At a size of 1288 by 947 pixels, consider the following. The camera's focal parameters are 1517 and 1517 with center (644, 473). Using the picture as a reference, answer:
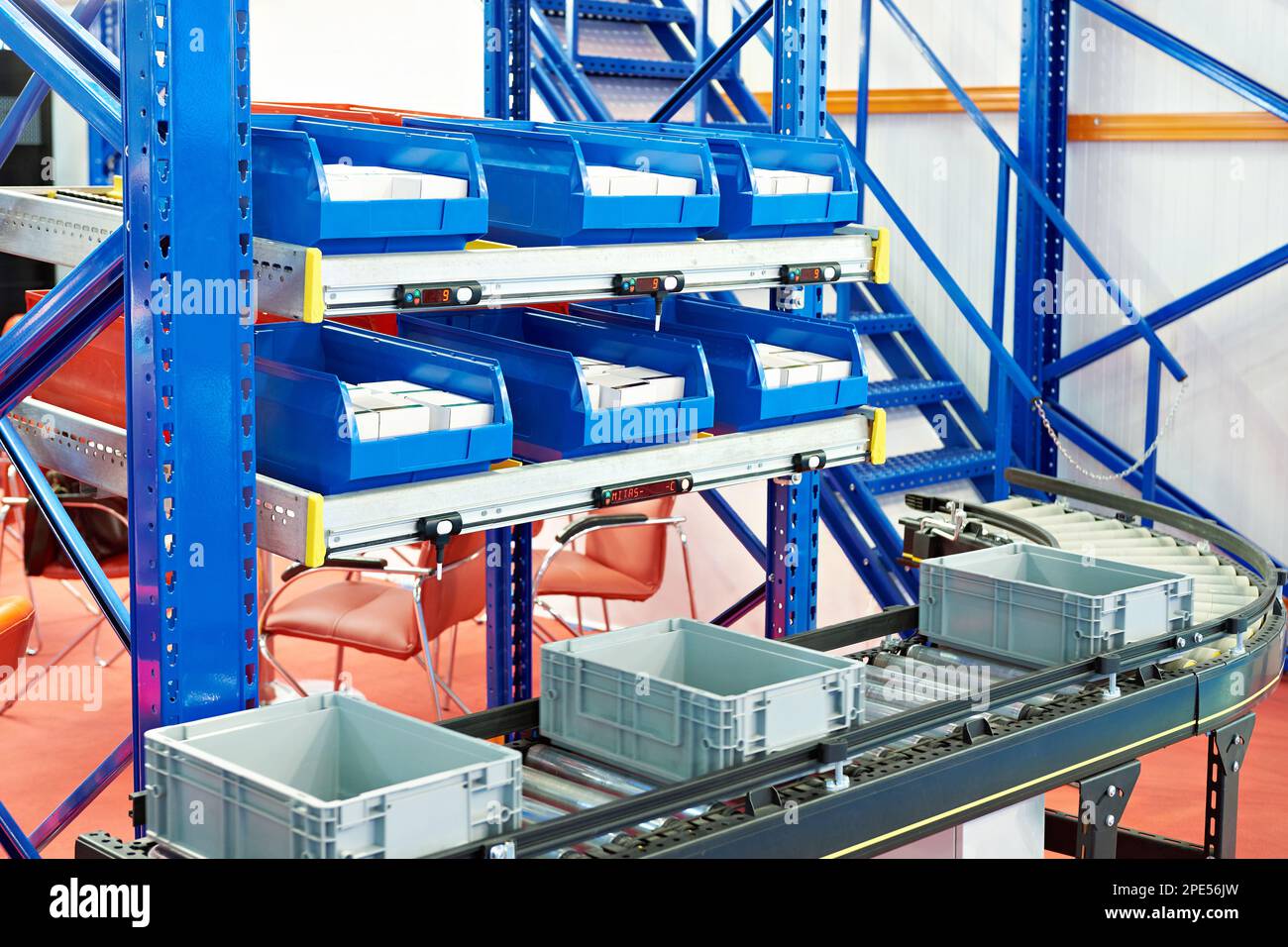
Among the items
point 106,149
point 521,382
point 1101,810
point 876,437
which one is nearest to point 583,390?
point 521,382

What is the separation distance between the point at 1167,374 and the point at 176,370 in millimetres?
5331

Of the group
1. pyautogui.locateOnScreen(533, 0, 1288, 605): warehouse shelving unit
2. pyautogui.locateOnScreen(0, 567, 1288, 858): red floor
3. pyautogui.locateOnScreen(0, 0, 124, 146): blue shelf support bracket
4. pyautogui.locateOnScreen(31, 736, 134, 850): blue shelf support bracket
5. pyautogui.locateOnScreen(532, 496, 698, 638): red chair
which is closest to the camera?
pyautogui.locateOnScreen(0, 0, 124, 146): blue shelf support bracket

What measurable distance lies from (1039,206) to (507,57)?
127 inches

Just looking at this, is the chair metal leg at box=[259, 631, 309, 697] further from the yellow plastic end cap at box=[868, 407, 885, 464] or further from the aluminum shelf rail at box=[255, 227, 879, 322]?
the aluminum shelf rail at box=[255, 227, 879, 322]

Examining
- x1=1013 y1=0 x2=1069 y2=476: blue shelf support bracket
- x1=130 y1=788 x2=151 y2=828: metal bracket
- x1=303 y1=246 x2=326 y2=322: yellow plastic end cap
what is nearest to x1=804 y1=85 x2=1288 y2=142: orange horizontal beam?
x1=1013 y1=0 x2=1069 y2=476: blue shelf support bracket

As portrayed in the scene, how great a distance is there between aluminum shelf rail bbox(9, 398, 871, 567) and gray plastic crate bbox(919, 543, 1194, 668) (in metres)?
0.41

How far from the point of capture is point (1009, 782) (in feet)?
9.91

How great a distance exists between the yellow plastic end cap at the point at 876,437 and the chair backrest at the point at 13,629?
232 cm

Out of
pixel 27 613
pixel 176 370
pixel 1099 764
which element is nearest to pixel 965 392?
pixel 1099 764

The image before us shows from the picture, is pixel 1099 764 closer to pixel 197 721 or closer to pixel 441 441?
pixel 441 441

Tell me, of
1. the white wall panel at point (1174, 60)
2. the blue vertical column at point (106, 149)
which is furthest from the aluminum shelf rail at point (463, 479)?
the blue vertical column at point (106, 149)

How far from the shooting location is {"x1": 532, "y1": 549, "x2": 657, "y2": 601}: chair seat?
19.3ft

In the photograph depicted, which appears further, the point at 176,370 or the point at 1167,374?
the point at 1167,374
